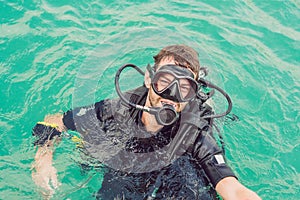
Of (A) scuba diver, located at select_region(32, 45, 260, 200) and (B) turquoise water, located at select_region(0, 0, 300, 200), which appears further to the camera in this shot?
(B) turquoise water, located at select_region(0, 0, 300, 200)

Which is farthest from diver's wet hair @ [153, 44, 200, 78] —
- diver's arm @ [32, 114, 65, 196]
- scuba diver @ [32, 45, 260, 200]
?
diver's arm @ [32, 114, 65, 196]

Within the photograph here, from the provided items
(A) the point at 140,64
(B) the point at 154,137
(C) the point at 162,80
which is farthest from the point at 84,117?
(A) the point at 140,64

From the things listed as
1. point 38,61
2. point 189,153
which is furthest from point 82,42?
point 189,153

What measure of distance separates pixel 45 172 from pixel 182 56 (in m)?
1.58

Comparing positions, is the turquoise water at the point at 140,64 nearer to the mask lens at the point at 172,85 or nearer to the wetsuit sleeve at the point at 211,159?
the mask lens at the point at 172,85

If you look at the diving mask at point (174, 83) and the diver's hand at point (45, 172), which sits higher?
the diving mask at point (174, 83)

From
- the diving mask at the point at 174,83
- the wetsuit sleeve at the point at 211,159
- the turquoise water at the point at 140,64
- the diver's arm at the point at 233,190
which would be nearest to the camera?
the diver's arm at the point at 233,190

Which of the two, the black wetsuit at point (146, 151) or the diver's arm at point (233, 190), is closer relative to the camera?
the diver's arm at point (233, 190)

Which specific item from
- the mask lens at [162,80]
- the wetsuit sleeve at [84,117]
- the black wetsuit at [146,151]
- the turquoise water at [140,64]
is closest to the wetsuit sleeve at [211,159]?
the black wetsuit at [146,151]

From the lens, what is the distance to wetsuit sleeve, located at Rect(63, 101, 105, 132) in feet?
10.2

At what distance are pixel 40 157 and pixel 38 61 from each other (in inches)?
88.6

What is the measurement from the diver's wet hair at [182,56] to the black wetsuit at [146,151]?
39 centimetres

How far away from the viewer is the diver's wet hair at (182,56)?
2945 mm

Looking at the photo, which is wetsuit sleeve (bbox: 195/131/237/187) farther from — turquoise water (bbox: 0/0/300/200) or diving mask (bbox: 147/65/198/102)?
turquoise water (bbox: 0/0/300/200)
